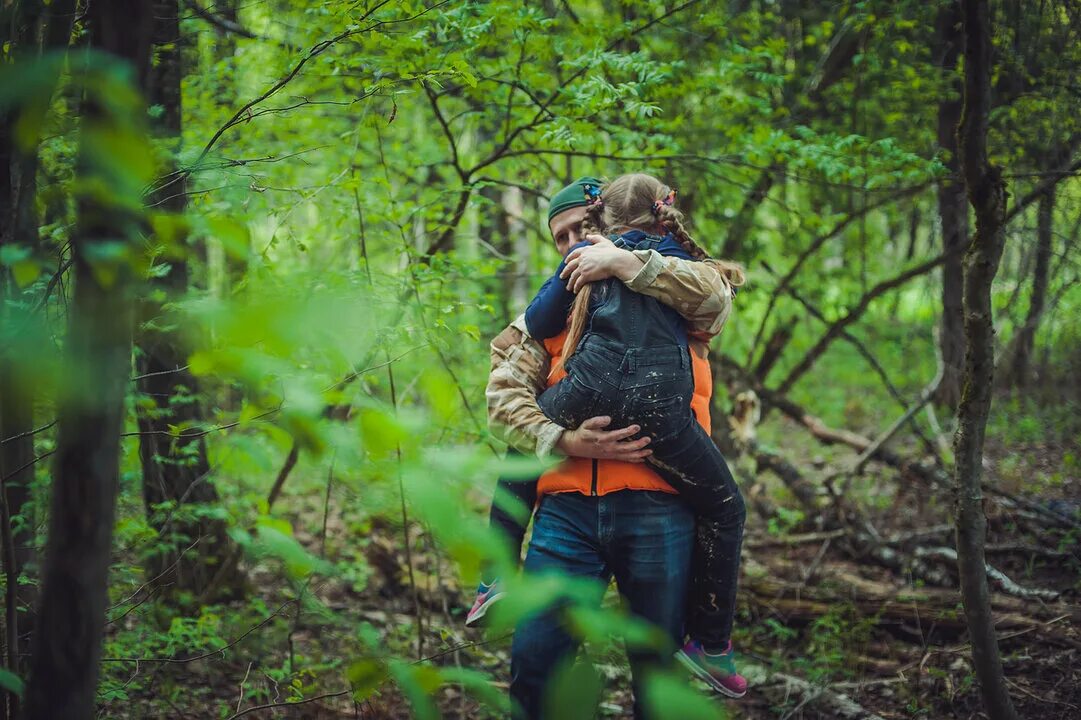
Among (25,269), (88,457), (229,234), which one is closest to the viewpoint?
(229,234)

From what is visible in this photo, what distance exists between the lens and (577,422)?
217 centimetres

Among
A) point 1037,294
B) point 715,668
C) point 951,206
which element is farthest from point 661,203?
point 1037,294

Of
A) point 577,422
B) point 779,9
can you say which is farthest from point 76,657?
point 779,9

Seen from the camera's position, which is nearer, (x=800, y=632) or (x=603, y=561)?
(x=603, y=561)

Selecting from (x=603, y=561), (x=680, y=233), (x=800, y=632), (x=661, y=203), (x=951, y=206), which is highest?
(x=951, y=206)

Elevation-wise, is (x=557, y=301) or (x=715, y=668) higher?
(x=557, y=301)

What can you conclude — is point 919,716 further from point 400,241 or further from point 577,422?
point 400,241

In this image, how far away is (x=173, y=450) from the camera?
10.7 feet

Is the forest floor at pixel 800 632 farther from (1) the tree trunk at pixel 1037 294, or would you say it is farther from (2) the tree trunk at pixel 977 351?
(1) the tree trunk at pixel 1037 294

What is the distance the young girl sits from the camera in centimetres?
212

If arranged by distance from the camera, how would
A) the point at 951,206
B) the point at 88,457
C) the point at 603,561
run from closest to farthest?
the point at 88,457 → the point at 603,561 → the point at 951,206

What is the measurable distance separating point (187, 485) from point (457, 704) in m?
1.79

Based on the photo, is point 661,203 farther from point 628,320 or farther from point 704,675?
point 704,675

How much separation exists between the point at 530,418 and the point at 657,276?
604 mm
